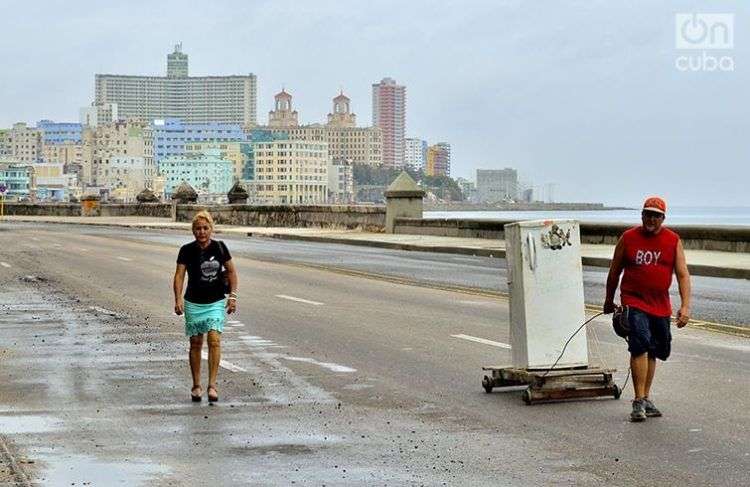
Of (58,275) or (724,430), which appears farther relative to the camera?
(58,275)

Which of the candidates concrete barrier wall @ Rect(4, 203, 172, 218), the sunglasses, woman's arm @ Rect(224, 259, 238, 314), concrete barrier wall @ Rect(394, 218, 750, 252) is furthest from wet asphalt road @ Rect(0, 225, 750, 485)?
concrete barrier wall @ Rect(4, 203, 172, 218)

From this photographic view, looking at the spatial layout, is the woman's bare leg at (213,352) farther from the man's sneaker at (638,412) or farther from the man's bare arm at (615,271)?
the man's sneaker at (638,412)

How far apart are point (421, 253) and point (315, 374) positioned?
2551cm

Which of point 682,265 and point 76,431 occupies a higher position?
point 682,265

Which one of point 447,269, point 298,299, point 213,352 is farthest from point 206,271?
point 447,269

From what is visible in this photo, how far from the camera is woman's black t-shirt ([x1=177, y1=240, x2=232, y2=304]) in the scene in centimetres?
1223

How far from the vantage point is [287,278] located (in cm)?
2780

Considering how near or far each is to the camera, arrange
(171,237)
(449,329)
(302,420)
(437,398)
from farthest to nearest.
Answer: (171,237), (449,329), (437,398), (302,420)

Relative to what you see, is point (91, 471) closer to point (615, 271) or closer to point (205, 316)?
point (205, 316)

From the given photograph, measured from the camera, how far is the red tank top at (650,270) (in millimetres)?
11141

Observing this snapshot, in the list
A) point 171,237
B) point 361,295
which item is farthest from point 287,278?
point 171,237

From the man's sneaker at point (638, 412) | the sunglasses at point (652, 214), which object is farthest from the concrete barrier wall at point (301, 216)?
the man's sneaker at point (638, 412)

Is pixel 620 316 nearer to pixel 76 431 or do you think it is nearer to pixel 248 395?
pixel 248 395

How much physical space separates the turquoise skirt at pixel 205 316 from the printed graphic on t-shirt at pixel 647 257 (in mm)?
3567
